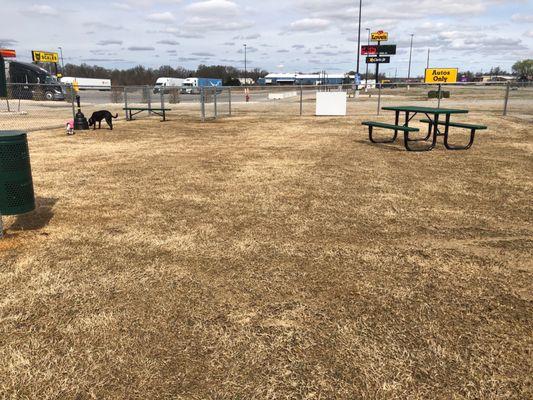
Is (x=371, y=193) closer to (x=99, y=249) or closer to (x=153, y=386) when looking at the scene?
(x=99, y=249)

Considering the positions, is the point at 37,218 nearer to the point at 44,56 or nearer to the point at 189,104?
the point at 189,104

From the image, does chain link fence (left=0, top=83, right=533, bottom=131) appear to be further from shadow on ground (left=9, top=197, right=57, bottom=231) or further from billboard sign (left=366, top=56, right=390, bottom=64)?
billboard sign (left=366, top=56, right=390, bottom=64)

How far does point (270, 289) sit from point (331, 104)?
1808 cm

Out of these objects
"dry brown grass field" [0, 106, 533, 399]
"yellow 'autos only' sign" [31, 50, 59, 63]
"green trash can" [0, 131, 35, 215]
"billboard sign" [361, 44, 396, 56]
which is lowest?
"dry brown grass field" [0, 106, 533, 399]

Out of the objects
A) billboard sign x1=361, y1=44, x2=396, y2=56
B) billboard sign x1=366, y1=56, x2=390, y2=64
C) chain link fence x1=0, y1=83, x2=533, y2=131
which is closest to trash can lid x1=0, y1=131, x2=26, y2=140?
chain link fence x1=0, y1=83, x2=533, y2=131

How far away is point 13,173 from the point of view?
4.50 m

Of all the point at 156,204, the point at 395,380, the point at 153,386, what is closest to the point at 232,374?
the point at 153,386

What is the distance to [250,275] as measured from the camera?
3.75 meters

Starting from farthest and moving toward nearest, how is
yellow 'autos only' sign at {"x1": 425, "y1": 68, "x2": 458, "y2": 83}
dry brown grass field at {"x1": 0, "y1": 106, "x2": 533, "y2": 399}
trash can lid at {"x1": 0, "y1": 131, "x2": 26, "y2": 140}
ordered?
yellow 'autos only' sign at {"x1": 425, "y1": 68, "x2": 458, "y2": 83}, trash can lid at {"x1": 0, "y1": 131, "x2": 26, "y2": 140}, dry brown grass field at {"x1": 0, "y1": 106, "x2": 533, "y2": 399}

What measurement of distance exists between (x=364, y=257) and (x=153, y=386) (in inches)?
94.0

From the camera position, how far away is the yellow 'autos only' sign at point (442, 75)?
18.6 m

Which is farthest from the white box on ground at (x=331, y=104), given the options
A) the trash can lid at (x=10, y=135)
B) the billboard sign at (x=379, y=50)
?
the billboard sign at (x=379, y=50)

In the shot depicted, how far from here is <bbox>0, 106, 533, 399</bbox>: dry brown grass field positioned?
8.15ft

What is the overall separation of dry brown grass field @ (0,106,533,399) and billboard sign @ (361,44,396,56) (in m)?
63.0
